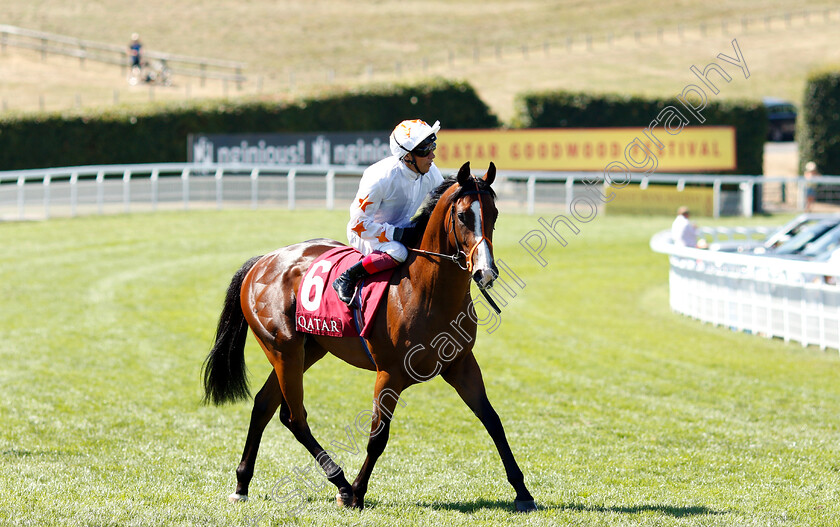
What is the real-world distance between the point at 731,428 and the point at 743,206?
1891 centimetres

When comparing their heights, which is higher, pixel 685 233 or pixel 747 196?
pixel 747 196

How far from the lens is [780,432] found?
7324 millimetres

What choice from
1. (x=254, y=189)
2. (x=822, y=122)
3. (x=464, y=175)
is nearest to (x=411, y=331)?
(x=464, y=175)

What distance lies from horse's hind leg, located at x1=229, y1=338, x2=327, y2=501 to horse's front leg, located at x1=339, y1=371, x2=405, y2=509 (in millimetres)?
765

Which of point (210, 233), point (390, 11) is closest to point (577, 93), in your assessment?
point (210, 233)

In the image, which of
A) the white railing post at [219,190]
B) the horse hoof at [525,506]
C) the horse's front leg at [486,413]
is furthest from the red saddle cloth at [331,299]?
the white railing post at [219,190]

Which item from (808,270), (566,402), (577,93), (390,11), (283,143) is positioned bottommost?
(566,402)

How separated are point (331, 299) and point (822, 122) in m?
26.5

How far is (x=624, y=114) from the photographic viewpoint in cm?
2958

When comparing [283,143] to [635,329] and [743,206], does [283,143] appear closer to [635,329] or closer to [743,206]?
[743,206]

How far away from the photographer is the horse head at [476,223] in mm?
4559

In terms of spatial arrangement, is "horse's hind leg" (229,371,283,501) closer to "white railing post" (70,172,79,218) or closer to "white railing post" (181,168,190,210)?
"white railing post" (70,172,79,218)

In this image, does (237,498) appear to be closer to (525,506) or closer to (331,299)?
(331,299)

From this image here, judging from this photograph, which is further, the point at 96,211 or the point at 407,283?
the point at 96,211
